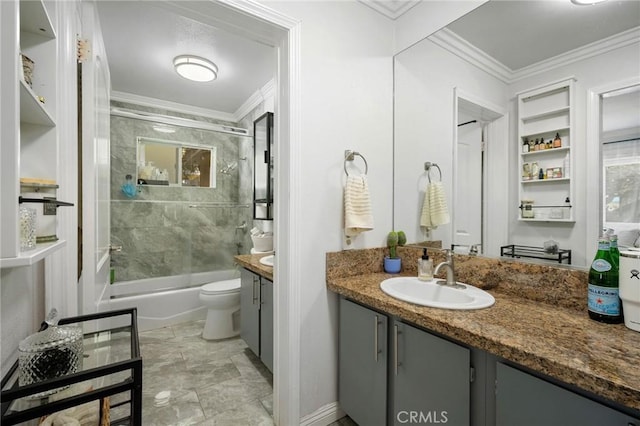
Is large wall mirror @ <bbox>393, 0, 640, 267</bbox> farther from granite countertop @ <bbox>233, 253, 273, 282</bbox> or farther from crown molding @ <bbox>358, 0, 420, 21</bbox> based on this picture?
granite countertop @ <bbox>233, 253, 273, 282</bbox>

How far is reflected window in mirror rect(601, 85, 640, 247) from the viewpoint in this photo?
0.99 meters

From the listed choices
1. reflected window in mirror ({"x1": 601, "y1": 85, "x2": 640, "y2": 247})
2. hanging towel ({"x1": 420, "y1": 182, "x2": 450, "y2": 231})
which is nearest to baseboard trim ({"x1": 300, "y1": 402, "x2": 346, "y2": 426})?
hanging towel ({"x1": 420, "y1": 182, "x2": 450, "y2": 231})

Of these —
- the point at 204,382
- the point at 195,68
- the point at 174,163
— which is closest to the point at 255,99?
the point at 195,68

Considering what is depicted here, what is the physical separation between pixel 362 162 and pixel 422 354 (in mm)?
1068

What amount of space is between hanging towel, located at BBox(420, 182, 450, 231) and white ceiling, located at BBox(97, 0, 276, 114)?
47.7 inches

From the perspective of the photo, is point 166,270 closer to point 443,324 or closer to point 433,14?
point 443,324

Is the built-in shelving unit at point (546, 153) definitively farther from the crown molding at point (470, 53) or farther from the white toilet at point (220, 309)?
the white toilet at point (220, 309)

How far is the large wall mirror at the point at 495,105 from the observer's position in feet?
3.59

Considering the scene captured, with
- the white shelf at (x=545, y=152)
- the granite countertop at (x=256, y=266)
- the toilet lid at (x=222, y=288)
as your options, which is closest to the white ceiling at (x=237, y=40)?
the white shelf at (x=545, y=152)

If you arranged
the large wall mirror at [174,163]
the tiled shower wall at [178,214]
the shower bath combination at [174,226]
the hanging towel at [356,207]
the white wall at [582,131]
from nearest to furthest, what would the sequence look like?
the white wall at [582,131], the hanging towel at [356,207], the shower bath combination at [174,226], the tiled shower wall at [178,214], the large wall mirror at [174,163]

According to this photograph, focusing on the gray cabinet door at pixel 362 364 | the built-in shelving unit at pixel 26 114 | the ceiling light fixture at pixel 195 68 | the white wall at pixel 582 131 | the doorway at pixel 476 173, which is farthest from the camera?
the ceiling light fixture at pixel 195 68

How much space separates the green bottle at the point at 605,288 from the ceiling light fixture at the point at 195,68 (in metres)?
2.90

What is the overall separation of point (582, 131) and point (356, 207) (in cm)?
102

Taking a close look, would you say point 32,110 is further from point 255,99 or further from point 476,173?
point 255,99
